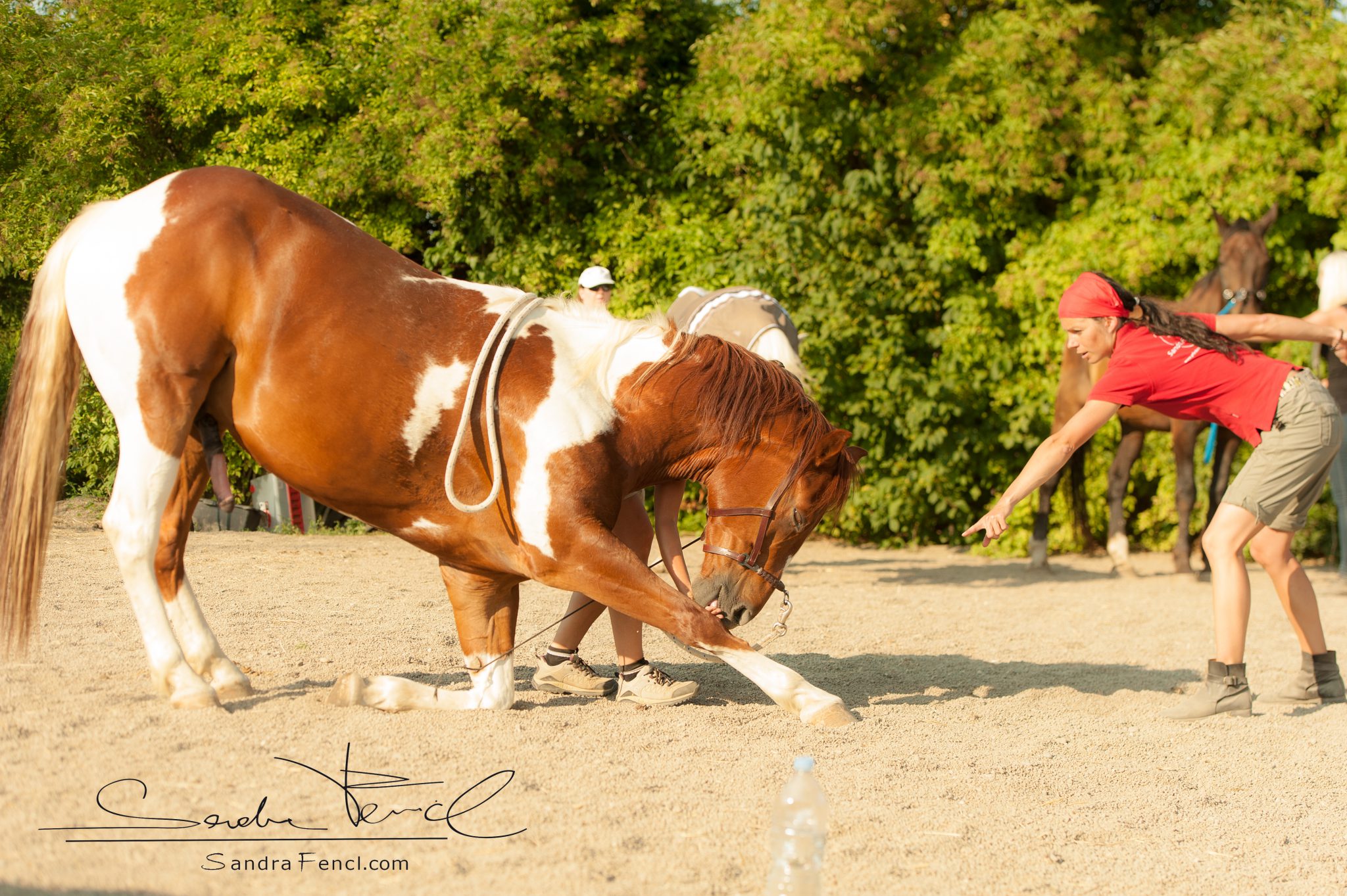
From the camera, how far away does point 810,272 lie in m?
9.84

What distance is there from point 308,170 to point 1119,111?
707cm

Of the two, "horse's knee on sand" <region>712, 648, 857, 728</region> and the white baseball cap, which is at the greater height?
the white baseball cap

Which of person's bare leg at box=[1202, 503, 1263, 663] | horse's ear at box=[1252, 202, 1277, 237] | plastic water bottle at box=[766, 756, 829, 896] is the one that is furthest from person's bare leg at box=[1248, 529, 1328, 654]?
horse's ear at box=[1252, 202, 1277, 237]

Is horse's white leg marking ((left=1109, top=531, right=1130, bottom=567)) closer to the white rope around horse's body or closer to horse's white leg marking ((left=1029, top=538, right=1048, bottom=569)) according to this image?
horse's white leg marking ((left=1029, top=538, right=1048, bottom=569))

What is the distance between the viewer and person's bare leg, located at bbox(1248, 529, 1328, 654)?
4828mm

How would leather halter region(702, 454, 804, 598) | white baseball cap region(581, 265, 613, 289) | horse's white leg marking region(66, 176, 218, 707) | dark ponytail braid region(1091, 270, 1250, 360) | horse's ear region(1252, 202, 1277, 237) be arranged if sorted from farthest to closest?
horse's ear region(1252, 202, 1277, 237) → white baseball cap region(581, 265, 613, 289) → dark ponytail braid region(1091, 270, 1250, 360) → leather halter region(702, 454, 804, 598) → horse's white leg marking region(66, 176, 218, 707)

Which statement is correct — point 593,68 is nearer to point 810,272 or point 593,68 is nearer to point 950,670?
point 810,272

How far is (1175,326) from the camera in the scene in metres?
4.67

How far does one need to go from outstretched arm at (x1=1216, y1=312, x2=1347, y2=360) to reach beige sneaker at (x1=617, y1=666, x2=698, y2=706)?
2.61 m

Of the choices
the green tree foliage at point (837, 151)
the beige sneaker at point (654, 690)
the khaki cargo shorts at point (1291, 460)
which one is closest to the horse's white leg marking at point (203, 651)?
the beige sneaker at point (654, 690)

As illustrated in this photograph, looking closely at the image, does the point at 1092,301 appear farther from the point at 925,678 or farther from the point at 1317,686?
the point at 1317,686

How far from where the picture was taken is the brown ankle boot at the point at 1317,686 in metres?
4.94

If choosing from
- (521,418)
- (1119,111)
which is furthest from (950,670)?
(1119,111)

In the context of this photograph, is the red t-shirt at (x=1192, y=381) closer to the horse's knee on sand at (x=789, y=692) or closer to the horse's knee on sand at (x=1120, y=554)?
the horse's knee on sand at (x=789, y=692)
